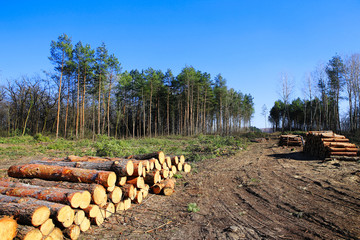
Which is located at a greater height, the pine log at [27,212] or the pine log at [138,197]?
the pine log at [27,212]

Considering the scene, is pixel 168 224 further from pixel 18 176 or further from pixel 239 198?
pixel 18 176

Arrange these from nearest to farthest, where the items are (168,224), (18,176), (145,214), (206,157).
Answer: (168,224)
(145,214)
(18,176)
(206,157)

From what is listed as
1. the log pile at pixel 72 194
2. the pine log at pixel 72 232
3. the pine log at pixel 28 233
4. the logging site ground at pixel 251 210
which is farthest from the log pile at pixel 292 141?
the pine log at pixel 28 233

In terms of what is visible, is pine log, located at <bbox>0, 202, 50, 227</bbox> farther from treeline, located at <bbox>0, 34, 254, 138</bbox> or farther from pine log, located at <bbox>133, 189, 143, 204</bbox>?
treeline, located at <bbox>0, 34, 254, 138</bbox>

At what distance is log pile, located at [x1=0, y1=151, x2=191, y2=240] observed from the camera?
327cm

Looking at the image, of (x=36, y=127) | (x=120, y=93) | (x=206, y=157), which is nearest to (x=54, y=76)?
(x=36, y=127)

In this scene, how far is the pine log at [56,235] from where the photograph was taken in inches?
130

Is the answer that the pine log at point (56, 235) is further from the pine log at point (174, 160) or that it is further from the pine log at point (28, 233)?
the pine log at point (174, 160)

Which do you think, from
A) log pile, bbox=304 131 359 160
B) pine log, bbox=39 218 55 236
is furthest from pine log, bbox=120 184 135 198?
log pile, bbox=304 131 359 160

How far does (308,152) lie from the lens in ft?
44.7

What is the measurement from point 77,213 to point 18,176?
3.20 m

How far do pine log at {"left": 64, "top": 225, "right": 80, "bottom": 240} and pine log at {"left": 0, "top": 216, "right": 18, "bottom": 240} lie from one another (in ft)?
2.73

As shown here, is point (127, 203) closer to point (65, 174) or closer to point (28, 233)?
point (65, 174)

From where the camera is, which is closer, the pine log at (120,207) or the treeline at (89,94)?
the pine log at (120,207)
